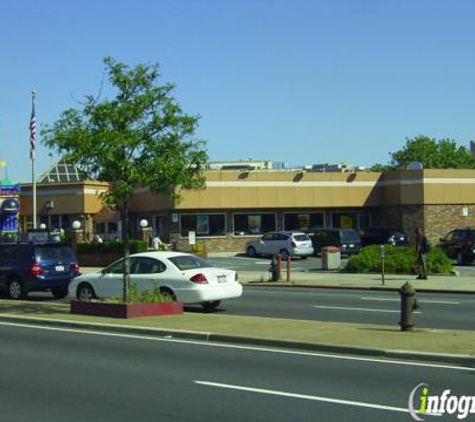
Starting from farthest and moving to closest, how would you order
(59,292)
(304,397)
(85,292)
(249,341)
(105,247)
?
(105,247) → (59,292) → (85,292) → (249,341) → (304,397)

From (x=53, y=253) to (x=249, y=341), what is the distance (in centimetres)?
1151

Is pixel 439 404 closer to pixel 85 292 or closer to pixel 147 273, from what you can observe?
pixel 147 273

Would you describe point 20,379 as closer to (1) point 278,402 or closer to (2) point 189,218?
(1) point 278,402

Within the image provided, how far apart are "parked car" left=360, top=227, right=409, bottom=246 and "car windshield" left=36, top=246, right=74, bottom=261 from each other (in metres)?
24.8

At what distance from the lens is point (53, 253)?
22.6 metres

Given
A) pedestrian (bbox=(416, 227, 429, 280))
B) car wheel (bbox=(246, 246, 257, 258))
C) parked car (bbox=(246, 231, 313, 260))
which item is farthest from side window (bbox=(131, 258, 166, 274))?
car wheel (bbox=(246, 246, 257, 258))

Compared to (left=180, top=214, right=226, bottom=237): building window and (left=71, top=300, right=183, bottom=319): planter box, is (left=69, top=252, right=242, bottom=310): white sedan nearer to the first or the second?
(left=71, top=300, right=183, bottom=319): planter box

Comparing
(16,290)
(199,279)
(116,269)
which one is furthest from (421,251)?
(16,290)

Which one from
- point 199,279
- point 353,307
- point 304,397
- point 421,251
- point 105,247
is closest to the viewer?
point 304,397

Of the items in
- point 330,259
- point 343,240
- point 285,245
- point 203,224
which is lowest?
point 330,259

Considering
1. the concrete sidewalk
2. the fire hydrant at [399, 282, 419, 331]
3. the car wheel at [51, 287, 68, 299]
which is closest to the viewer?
the concrete sidewalk

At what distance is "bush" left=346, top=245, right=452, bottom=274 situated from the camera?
28.6 meters

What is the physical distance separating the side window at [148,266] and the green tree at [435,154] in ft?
233

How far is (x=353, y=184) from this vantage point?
50562mm
